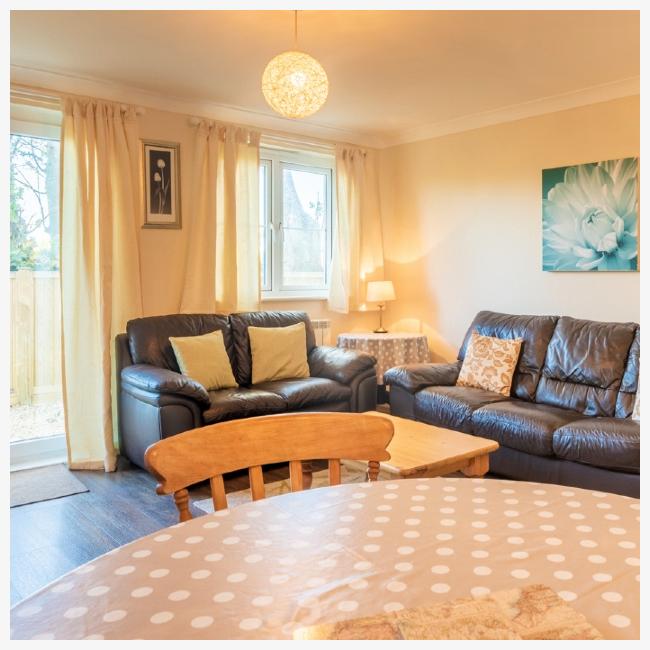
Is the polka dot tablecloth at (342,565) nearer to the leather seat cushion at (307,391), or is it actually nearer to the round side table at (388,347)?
the leather seat cushion at (307,391)

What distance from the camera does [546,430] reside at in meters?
3.53

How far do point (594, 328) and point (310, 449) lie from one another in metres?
3.15

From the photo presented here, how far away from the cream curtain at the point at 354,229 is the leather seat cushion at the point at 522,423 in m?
2.11

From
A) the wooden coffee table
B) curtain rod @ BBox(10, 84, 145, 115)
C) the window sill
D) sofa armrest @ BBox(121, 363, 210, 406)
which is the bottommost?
the wooden coffee table

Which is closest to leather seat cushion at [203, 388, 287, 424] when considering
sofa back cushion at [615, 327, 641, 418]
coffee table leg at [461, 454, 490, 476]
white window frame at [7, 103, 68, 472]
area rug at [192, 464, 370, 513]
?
area rug at [192, 464, 370, 513]

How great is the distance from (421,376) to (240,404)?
1314 mm

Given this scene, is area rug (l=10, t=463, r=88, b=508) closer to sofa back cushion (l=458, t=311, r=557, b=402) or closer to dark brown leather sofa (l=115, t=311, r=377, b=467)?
dark brown leather sofa (l=115, t=311, r=377, b=467)

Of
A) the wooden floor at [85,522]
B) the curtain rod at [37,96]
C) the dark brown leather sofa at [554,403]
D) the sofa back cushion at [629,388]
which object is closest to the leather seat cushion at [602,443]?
the dark brown leather sofa at [554,403]

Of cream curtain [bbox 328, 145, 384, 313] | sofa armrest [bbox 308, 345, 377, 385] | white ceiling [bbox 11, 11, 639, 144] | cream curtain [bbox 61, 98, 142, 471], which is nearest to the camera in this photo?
white ceiling [bbox 11, 11, 639, 144]

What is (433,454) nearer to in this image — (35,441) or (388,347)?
(388,347)

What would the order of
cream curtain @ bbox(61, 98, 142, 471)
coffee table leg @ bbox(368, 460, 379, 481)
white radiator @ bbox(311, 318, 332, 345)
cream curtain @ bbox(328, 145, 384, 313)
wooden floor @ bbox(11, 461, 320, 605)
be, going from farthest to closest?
1. cream curtain @ bbox(328, 145, 384, 313)
2. white radiator @ bbox(311, 318, 332, 345)
3. cream curtain @ bbox(61, 98, 142, 471)
4. wooden floor @ bbox(11, 461, 320, 605)
5. coffee table leg @ bbox(368, 460, 379, 481)

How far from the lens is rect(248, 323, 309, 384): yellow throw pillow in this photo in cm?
460

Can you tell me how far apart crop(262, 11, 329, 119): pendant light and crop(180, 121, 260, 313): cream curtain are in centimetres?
183

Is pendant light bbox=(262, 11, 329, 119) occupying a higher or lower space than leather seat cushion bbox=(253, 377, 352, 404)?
higher
